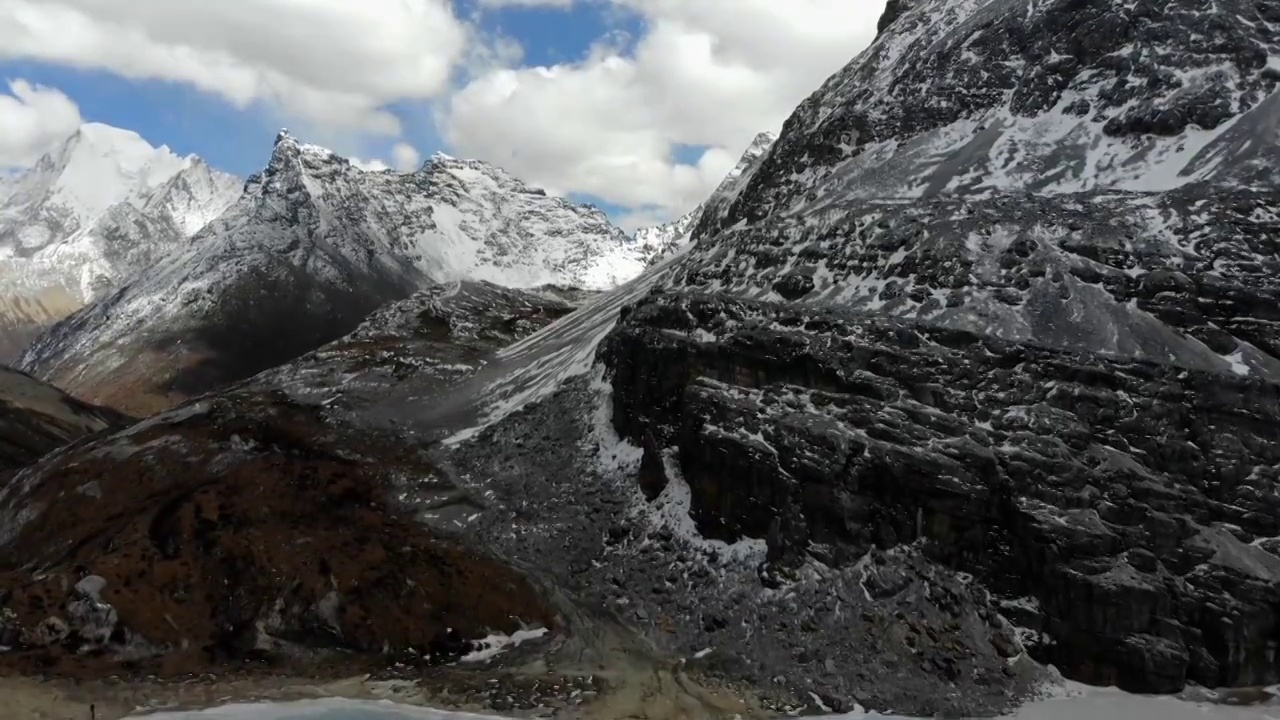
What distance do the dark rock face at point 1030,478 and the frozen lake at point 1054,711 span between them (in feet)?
3.75

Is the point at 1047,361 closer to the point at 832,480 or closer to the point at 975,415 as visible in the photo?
the point at 975,415

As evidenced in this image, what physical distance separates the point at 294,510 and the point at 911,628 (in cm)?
3120

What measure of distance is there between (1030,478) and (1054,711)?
414 inches

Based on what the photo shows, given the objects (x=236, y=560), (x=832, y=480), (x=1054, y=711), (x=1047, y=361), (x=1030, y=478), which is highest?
(x=1047, y=361)

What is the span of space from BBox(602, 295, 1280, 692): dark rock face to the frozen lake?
3.75ft

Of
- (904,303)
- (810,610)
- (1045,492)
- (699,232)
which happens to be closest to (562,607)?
(810,610)

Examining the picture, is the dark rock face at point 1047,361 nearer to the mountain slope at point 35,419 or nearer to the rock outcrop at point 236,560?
the rock outcrop at point 236,560

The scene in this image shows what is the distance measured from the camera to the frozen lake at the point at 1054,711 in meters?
29.3

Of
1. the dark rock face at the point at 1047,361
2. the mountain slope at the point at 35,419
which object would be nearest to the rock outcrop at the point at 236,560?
the dark rock face at the point at 1047,361

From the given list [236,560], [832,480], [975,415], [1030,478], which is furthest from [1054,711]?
[236,560]

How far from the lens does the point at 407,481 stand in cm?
5328

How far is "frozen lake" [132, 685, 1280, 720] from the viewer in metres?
29.3

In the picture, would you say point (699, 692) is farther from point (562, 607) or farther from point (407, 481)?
point (407, 481)

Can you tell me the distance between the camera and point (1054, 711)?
103 ft
